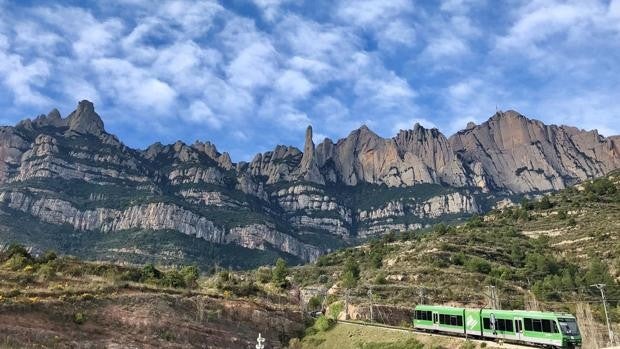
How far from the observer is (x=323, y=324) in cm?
5347

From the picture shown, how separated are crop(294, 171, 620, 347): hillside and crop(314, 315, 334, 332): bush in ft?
A: 26.3

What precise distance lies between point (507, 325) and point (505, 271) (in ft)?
146

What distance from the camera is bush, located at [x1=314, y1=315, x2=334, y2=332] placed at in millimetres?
53025

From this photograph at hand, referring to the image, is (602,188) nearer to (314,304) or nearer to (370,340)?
(314,304)

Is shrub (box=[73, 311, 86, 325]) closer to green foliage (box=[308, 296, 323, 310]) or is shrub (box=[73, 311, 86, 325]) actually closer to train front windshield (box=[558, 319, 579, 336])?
green foliage (box=[308, 296, 323, 310])

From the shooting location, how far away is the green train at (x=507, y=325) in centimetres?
3322

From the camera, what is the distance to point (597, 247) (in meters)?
83.4

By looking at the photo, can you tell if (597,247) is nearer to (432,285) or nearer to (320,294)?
(432,285)

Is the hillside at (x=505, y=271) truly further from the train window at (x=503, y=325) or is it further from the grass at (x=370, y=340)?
the train window at (x=503, y=325)

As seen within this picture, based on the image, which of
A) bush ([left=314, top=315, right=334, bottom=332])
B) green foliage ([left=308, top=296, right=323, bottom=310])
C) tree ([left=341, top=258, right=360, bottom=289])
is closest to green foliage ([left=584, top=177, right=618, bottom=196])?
tree ([left=341, top=258, right=360, bottom=289])

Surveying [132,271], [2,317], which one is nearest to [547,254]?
[132,271]

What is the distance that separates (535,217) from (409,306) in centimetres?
6999

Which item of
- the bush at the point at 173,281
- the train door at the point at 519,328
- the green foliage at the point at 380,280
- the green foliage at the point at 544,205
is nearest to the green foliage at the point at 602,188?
the green foliage at the point at 544,205

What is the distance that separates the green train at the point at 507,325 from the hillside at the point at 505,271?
44.7 ft
